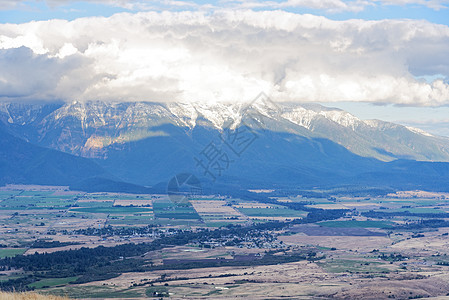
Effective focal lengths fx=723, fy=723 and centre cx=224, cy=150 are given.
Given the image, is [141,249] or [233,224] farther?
[233,224]

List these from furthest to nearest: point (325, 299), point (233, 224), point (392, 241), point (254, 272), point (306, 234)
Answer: point (233, 224) → point (306, 234) → point (392, 241) → point (254, 272) → point (325, 299)

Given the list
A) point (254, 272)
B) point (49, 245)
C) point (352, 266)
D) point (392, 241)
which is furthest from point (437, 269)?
point (49, 245)

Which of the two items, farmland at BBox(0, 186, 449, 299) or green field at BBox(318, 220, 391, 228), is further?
green field at BBox(318, 220, 391, 228)

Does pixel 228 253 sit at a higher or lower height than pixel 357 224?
lower

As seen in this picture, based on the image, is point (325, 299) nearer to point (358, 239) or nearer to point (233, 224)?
point (358, 239)

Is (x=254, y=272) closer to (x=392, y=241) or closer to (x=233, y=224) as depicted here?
(x=392, y=241)

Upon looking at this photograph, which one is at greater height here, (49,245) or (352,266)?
(49,245)

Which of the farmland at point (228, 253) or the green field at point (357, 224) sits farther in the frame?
the green field at point (357, 224)

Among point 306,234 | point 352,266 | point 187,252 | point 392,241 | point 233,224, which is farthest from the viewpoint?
point 233,224

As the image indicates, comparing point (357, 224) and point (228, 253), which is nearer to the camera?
point (228, 253)
